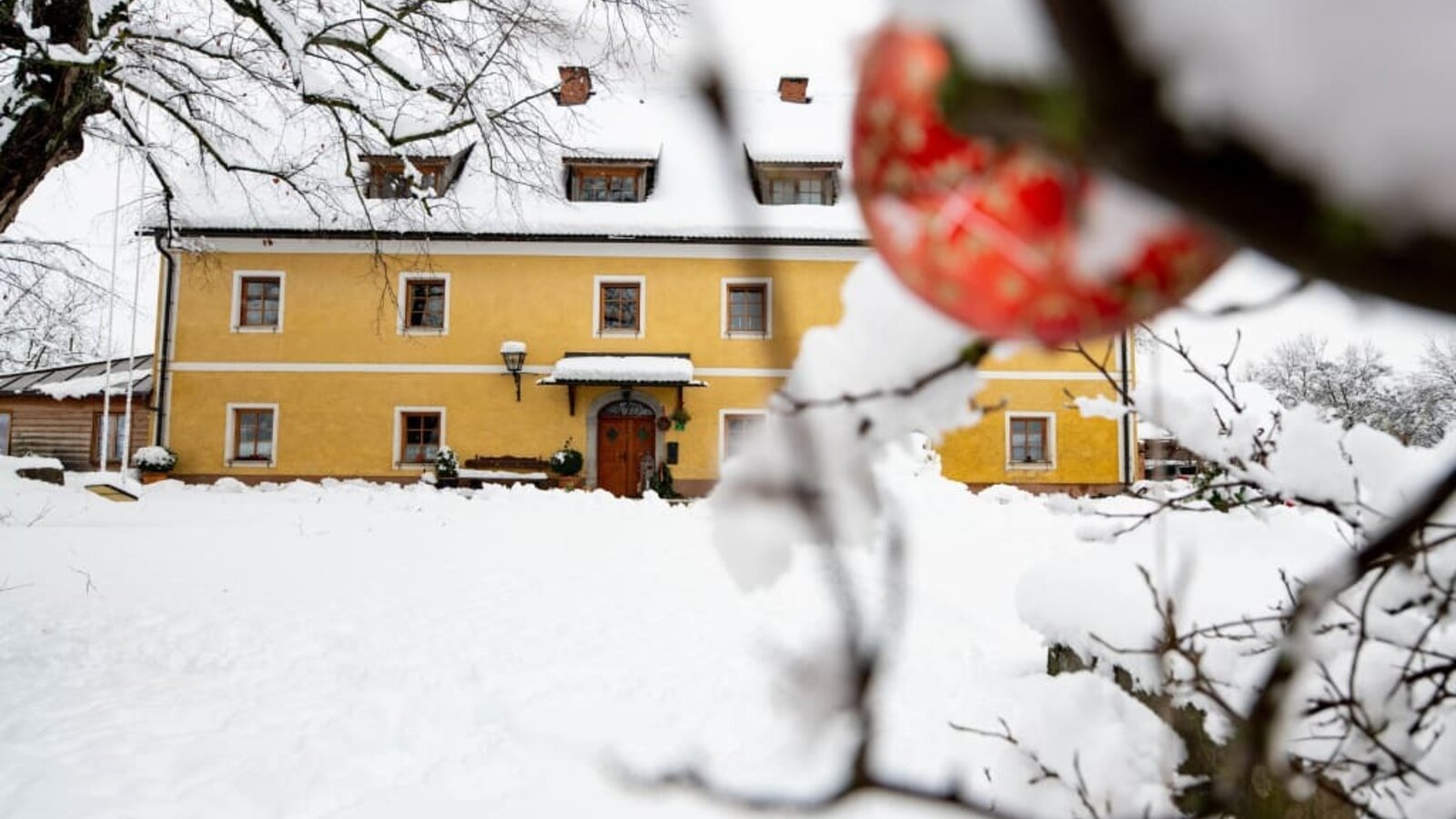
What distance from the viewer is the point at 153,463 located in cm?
1673

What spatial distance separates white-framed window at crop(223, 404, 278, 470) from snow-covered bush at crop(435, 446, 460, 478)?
12.7ft

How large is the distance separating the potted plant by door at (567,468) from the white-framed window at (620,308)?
281 centimetres

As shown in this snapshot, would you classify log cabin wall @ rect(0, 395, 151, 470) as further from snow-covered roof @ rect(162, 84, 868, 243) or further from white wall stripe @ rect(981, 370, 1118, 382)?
white wall stripe @ rect(981, 370, 1118, 382)

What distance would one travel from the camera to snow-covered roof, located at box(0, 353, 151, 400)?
68.7 feet

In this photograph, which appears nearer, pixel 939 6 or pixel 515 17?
pixel 939 6

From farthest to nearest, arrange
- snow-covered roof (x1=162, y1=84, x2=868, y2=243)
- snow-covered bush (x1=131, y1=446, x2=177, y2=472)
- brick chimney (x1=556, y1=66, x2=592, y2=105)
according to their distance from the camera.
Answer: snow-covered roof (x1=162, y1=84, x2=868, y2=243) → snow-covered bush (x1=131, y1=446, x2=177, y2=472) → brick chimney (x1=556, y1=66, x2=592, y2=105)

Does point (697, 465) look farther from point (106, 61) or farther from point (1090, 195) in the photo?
point (1090, 195)

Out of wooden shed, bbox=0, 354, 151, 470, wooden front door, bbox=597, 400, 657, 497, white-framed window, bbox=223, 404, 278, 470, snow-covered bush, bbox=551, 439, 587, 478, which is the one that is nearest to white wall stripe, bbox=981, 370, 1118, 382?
wooden front door, bbox=597, 400, 657, 497

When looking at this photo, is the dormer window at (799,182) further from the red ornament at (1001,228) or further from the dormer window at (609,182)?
the red ornament at (1001,228)

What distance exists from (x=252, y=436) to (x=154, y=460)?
1.82 meters

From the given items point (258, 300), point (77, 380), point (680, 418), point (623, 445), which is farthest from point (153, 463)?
point (680, 418)

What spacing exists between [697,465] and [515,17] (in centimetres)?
1251

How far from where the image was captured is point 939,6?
1.17 ft

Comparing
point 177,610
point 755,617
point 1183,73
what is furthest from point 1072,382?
point 1183,73
